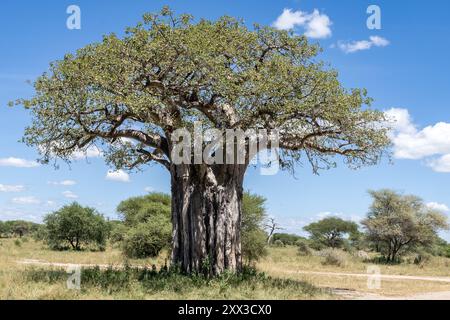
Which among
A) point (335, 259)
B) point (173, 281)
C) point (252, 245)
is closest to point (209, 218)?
point (173, 281)

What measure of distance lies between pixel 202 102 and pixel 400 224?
27.1 m

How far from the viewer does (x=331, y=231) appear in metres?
51.5

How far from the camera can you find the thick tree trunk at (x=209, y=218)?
48.5 ft

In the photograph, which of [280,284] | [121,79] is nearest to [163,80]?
[121,79]

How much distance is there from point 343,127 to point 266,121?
231cm

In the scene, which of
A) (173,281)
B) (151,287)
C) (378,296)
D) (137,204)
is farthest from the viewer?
(137,204)

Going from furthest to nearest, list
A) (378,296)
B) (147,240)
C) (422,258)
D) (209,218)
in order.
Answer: (422,258) < (147,240) < (209,218) < (378,296)

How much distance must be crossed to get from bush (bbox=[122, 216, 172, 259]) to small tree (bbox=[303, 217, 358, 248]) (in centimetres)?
2605

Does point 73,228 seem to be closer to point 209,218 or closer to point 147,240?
point 147,240

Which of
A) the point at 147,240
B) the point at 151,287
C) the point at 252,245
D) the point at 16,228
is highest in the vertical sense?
the point at 147,240

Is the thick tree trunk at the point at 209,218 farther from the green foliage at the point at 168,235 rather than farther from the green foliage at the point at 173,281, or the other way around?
the green foliage at the point at 168,235
